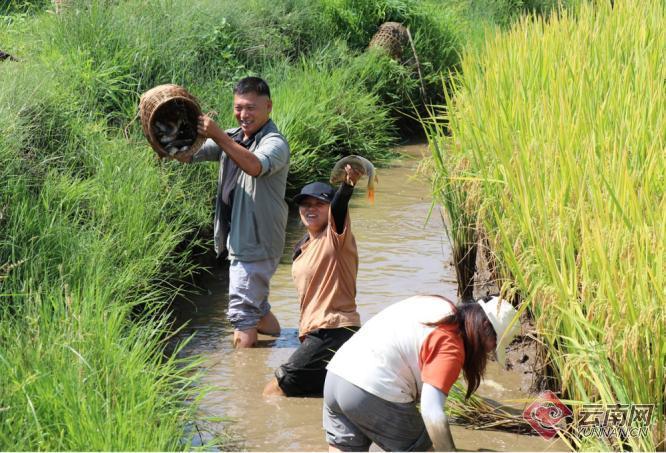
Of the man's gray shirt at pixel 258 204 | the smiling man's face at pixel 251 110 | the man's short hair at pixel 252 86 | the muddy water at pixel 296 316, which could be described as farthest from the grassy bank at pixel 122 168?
the man's short hair at pixel 252 86

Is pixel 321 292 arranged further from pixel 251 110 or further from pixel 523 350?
pixel 251 110

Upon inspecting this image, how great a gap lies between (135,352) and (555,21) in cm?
446

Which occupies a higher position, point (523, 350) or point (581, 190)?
point (581, 190)

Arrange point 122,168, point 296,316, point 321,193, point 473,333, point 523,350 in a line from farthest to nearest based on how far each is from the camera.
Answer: point 122,168 < point 296,316 < point 523,350 < point 321,193 < point 473,333

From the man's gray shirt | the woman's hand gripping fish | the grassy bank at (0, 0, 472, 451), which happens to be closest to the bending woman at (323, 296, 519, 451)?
the grassy bank at (0, 0, 472, 451)

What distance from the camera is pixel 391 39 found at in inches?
479

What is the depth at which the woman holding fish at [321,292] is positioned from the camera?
4.82 m

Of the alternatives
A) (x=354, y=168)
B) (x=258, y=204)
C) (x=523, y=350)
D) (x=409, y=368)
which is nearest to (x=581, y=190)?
(x=354, y=168)

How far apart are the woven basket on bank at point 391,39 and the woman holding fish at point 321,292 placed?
7.29 metres

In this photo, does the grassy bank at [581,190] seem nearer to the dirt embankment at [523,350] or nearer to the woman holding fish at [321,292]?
the dirt embankment at [523,350]

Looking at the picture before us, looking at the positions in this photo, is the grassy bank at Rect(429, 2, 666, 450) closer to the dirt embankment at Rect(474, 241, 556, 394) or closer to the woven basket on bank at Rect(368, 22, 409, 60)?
the dirt embankment at Rect(474, 241, 556, 394)

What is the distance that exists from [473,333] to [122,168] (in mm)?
3554

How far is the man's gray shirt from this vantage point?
18.2ft

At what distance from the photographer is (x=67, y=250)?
514 centimetres
